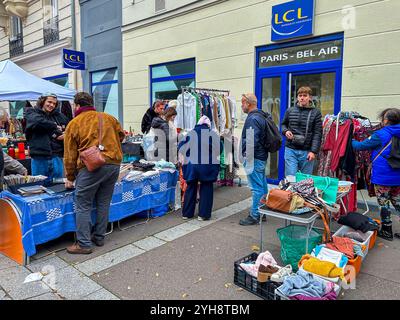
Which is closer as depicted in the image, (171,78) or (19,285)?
(19,285)

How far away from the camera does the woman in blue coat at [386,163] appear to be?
12.8 ft

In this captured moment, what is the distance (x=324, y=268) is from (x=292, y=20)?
15.2 ft

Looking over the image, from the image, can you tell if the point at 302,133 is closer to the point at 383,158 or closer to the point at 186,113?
the point at 383,158

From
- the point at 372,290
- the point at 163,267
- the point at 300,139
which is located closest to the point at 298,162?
the point at 300,139

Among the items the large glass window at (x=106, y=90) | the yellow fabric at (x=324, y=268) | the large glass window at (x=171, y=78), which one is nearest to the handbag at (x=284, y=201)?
the yellow fabric at (x=324, y=268)

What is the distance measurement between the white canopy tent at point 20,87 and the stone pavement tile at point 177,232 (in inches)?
193

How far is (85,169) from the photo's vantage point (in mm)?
3662

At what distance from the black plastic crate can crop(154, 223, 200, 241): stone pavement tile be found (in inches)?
53.1

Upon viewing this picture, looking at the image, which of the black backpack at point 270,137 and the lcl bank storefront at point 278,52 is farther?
the lcl bank storefront at point 278,52

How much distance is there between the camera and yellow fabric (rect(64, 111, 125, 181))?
3.62 metres

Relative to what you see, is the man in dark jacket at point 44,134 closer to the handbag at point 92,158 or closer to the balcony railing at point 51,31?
the handbag at point 92,158
